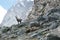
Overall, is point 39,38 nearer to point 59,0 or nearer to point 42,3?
point 59,0

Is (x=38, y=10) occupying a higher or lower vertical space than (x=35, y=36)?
higher

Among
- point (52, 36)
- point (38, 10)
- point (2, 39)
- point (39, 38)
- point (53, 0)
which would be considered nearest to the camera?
point (52, 36)

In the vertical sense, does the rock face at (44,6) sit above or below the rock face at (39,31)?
above

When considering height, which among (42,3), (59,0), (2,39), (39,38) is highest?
(42,3)

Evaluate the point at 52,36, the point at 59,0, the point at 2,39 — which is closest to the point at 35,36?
the point at 2,39

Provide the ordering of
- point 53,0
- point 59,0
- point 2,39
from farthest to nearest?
point 53,0 → point 59,0 → point 2,39

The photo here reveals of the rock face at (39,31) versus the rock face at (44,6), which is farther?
the rock face at (44,6)

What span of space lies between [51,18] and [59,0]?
1084 inches

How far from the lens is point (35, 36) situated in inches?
935

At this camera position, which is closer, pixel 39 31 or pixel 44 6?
pixel 39 31

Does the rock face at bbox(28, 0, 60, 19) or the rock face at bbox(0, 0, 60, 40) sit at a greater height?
the rock face at bbox(28, 0, 60, 19)

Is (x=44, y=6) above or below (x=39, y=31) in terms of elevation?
above

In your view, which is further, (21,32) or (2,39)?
(21,32)

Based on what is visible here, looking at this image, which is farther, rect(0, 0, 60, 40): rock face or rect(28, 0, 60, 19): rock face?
rect(28, 0, 60, 19): rock face
